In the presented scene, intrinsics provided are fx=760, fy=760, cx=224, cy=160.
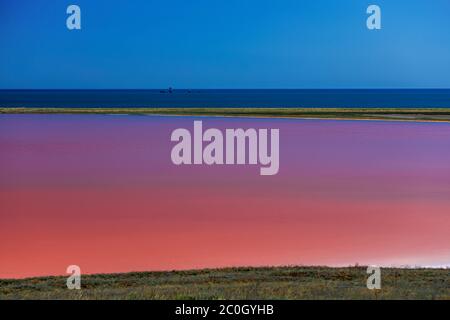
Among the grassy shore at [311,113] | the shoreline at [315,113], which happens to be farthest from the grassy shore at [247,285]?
the grassy shore at [311,113]

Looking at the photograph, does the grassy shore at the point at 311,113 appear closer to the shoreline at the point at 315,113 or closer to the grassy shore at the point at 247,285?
the shoreline at the point at 315,113

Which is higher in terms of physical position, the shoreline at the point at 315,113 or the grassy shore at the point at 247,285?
the shoreline at the point at 315,113

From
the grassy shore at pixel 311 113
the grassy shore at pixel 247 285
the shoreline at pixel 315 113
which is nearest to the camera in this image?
the grassy shore at pixel 247 285

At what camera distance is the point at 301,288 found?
1277 centimetres

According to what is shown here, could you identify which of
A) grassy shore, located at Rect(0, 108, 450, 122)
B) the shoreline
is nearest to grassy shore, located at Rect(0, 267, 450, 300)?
the shoreline

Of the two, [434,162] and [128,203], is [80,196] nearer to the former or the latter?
[128,203]

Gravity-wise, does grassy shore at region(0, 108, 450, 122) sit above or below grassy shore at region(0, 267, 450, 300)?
above

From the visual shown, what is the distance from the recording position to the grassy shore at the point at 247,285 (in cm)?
1166

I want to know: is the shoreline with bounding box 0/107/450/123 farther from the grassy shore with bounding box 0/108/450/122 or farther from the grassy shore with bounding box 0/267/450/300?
the grassy shore with bounding box 0/267/450/300

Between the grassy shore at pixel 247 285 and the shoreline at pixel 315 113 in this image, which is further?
the shoreline at pixel 315 113

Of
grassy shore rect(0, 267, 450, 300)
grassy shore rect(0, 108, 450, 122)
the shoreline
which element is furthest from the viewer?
grassy shore rect(0, 108, 450, 122)

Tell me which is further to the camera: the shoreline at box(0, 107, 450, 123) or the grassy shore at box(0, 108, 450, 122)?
the grassy shore at box(0, 108, 450, 122)

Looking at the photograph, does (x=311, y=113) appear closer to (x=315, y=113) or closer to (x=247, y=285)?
(x=315, y=113)

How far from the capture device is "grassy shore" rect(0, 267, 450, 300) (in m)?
11.7
